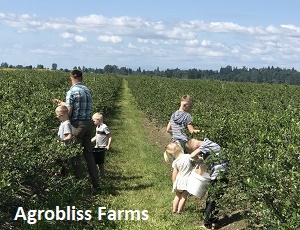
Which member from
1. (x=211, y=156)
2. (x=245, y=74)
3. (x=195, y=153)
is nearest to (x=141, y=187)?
(x=195, y=153)

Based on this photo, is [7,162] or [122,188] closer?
[7,162]

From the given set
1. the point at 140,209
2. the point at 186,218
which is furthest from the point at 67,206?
the point at 186,218

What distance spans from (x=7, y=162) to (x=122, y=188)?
374cm

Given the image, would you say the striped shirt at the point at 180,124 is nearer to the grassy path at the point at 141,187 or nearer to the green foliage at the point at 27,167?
the grassy path at the point at 141,187

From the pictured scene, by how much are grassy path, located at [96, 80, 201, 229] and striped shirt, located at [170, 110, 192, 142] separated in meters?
1.17

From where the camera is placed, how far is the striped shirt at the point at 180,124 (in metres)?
7.42

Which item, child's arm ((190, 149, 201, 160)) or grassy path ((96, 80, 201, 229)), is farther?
grassy path ((96, 80, 201, 229))

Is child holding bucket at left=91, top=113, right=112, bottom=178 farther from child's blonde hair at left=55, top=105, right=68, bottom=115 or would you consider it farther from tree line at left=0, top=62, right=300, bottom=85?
tree line at left=0, top=62, right=300, bottom=85

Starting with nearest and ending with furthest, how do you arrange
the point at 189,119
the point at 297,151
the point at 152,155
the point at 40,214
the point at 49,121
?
the point at 297,151 < the point at 40,214 < the point at 189,119 < the point at 49,121 < the point at 152,155

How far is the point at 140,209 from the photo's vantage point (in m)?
6.92

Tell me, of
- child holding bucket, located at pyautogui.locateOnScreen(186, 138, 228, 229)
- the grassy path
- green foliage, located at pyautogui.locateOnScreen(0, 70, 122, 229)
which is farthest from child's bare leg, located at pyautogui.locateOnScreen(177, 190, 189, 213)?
green foliage, located at pyautogui.locateOnScreen(0, 70, 122, 229)

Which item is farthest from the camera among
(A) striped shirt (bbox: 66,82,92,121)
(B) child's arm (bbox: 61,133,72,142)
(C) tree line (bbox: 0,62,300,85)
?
(C) tree line (bbox: 0,62,300,85)

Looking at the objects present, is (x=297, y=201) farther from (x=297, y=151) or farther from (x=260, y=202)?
(x=297, y=151)

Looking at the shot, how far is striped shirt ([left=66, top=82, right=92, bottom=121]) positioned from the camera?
7.21 meters
